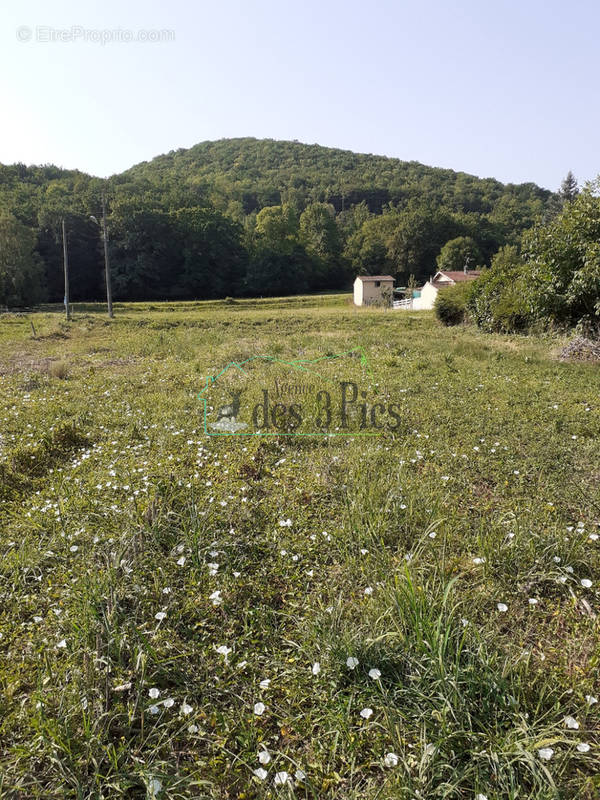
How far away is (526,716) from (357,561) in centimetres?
155

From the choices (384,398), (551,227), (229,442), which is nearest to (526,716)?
(229,442)

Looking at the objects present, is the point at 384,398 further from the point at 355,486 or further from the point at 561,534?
the point at 561,534

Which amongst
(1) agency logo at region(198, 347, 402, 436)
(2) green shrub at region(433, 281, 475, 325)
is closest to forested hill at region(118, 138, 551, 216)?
(2) green shrub at region(433, 281, 475, 325)

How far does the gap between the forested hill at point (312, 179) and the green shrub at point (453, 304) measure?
66.9 metres

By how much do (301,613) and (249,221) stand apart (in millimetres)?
87462

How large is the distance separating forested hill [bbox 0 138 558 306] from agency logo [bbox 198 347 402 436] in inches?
1282

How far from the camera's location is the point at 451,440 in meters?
6.00

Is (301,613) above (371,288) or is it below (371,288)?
below

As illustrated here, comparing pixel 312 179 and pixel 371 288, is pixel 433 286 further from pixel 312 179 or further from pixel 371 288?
pixel 312 179

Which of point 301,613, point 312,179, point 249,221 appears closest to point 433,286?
point 249,221

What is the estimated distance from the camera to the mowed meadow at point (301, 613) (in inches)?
84.8

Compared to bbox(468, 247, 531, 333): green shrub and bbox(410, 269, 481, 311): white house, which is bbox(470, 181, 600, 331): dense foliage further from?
bbox(410, 269, 481, 311): white house

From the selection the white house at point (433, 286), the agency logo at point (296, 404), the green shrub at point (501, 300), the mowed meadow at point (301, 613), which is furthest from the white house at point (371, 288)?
the mowed meadow at point (301, 613)

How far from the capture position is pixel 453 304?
76.5ft
